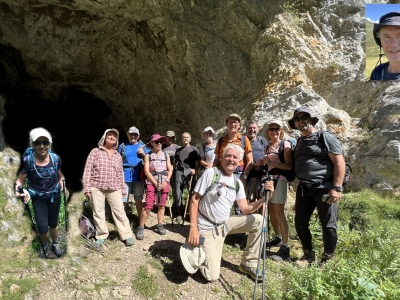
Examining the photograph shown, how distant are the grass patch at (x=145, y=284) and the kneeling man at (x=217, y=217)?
70 centimetres

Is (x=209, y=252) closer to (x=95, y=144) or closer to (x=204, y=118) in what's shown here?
(x=204, y=118)

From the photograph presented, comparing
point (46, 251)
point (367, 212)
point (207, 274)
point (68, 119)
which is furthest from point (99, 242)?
point (68, 119)

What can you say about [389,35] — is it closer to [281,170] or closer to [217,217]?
[281,170]

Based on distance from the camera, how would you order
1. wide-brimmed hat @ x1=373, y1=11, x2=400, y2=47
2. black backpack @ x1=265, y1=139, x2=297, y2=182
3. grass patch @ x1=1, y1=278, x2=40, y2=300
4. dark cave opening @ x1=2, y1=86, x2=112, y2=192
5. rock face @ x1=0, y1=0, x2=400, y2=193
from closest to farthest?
grass patch @ x1=1, y1=278, x2=40, y2=300 → black backpack @ x1=265, y1=139, x2=297, y2=182 → wide-brimmed hat @ x1=373, y1=11, x2=400, y2=47 → rock face @ x1=0, y1=0, x2=400, y2=193 → dark cave opening @ x1=2, y1=86, x2=112, y2=192

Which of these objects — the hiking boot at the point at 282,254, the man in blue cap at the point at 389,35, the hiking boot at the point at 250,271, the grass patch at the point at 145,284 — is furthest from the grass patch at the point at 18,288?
the man in blue cap at the point at 389,35

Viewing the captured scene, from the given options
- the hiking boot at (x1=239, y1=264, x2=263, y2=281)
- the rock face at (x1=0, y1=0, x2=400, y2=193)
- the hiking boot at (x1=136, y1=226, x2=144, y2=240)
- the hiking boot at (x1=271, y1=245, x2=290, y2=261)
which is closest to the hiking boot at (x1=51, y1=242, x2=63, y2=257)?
the hiking boot at (x1=136, y1=226, x2=144, y2=240)

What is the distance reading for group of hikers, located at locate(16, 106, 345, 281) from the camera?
4.33 meters

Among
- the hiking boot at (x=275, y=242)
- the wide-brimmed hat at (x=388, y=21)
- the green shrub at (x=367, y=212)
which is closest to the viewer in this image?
the wide-brimmed hat at (x=388, y=21)

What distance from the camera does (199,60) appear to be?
915cm

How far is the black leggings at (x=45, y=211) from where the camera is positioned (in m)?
4.61

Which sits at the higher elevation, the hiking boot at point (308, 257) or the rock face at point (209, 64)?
the rock face at point (209, 64)

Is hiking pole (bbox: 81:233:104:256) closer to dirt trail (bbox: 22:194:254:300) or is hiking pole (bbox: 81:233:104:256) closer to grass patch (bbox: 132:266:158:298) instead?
dirt trail (bbox: 22:194:254:300)

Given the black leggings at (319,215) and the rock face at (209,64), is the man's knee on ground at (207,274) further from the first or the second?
the rock face at (209,64)

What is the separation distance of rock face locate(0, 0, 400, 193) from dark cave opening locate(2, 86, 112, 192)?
10 centimetres
